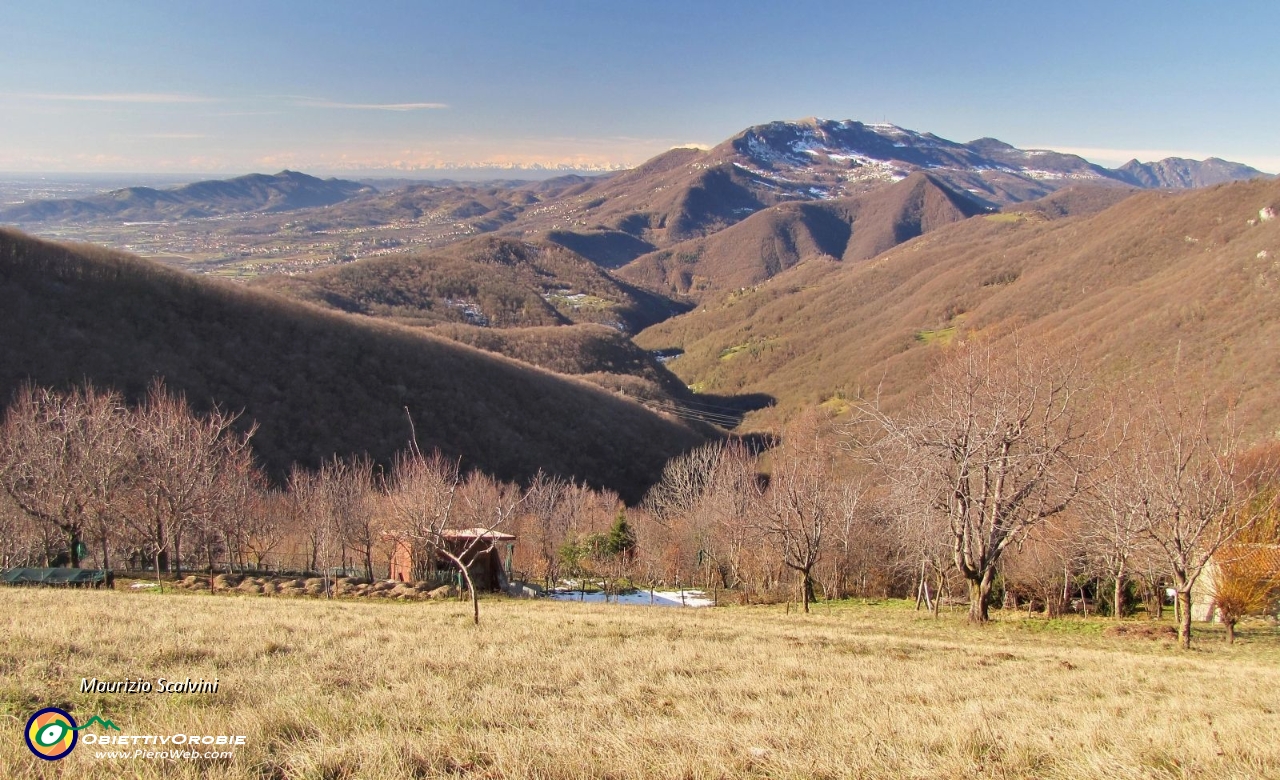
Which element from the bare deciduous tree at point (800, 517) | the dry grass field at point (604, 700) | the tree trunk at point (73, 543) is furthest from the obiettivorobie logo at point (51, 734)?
the tree trunk at point (73, 543)

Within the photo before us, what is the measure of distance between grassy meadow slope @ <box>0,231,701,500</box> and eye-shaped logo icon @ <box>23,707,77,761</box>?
71.9 meters

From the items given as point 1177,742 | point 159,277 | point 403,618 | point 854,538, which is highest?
point 159,277

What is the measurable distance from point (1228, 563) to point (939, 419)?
31.8 feet

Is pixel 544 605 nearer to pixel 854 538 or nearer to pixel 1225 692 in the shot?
pixel 1225 692

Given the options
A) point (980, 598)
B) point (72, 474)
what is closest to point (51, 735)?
point (980, 598)

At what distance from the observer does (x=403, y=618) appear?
16156 millimetres

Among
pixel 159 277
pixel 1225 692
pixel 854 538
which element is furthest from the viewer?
pixel 159 277

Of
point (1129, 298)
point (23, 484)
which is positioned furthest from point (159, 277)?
point (1129, 298)

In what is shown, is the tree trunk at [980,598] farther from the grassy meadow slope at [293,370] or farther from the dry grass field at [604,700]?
the grassy meadow slope at [293,370]

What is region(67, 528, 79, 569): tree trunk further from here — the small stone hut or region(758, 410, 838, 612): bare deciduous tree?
region(758, 410, 838, 612): bare deciduous tree

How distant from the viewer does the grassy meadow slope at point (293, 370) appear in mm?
73438
